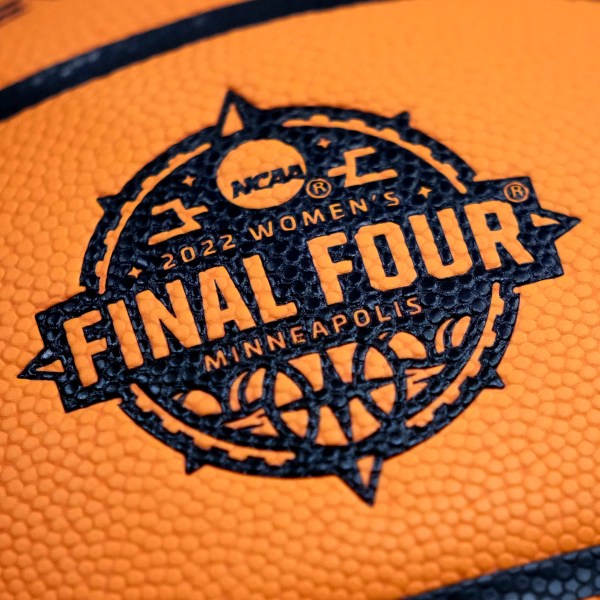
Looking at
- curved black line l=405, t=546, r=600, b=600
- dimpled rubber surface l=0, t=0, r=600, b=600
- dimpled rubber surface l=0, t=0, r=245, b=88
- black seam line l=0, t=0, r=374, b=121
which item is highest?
dimpled rubber surface l=0, t=0, r=245, b=88

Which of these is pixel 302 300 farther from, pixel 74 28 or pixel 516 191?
pixel 74 28

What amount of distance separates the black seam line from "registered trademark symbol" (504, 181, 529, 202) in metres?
0.35

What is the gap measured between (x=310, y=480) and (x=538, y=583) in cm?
25

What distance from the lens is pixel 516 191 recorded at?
0.83 m

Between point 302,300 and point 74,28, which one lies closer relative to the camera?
point 302,300

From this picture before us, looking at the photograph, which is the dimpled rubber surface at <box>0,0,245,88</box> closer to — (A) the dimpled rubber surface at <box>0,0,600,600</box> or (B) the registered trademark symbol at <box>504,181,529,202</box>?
(A) the dimpled rubber surface at <box>0,0,600,600</box>

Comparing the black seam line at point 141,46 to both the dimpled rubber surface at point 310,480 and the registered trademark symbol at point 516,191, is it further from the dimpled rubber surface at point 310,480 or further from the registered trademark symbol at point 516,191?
the registered trademark symbol at point 516,191

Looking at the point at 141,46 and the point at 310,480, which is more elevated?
the point at 141,46

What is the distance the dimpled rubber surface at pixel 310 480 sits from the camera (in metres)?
0.74

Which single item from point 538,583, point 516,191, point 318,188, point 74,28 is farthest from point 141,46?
point 538,583

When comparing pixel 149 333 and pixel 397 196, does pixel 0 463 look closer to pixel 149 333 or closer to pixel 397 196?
pixel 149 333

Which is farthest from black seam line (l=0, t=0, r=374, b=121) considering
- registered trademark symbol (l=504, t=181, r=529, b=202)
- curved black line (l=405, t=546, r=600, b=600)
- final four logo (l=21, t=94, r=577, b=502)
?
curved black line (l=405, t=546, r=600, b=600)

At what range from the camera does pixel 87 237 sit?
835 millimetres

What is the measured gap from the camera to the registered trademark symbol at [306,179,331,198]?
2.71ft
